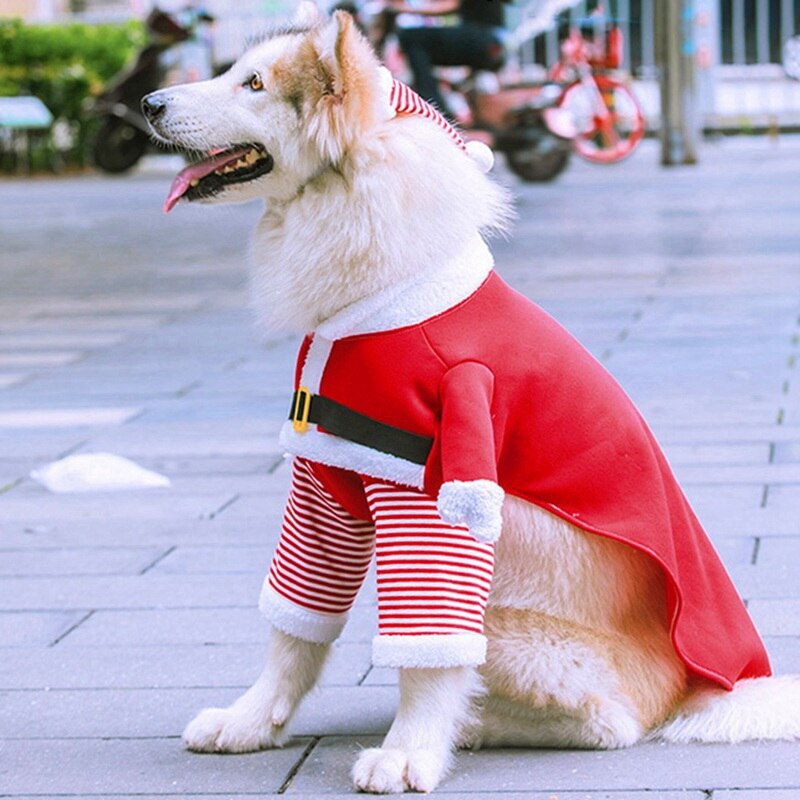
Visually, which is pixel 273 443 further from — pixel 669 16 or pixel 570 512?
pixel 669 16

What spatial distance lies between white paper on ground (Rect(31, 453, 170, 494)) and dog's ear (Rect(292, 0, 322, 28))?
7.54ft

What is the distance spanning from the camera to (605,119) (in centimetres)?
1514

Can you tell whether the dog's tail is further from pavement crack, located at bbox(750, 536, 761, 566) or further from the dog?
pavement crack, located at bbox(750, 536, 761, 566)

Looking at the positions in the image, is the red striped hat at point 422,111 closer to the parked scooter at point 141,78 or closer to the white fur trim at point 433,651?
the white fur trim at point 433,651

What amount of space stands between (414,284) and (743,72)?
17029mm

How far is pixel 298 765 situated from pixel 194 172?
40.5 inches

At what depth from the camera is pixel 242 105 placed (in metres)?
2.79

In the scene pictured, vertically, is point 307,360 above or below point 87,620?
above

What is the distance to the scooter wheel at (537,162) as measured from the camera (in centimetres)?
1425

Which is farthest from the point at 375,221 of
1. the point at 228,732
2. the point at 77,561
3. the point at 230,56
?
the point at 230,56

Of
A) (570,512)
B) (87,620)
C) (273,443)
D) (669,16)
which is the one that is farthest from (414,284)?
(669,16)

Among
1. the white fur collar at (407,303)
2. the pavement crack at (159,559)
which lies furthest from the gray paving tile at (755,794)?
the pavement crack at (159,559)

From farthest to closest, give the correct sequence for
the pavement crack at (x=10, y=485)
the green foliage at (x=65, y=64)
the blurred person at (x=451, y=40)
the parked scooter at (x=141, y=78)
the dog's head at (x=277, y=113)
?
the green foliage at (x=65, y=64) < the parked scooter at (x=141, y=78) < the blurred person at (x=451, y=40) < the pavement crack at (x=10, y=485) < the dog's head at (x=277, y=113)

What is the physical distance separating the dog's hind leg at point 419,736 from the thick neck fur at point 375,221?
624mm
